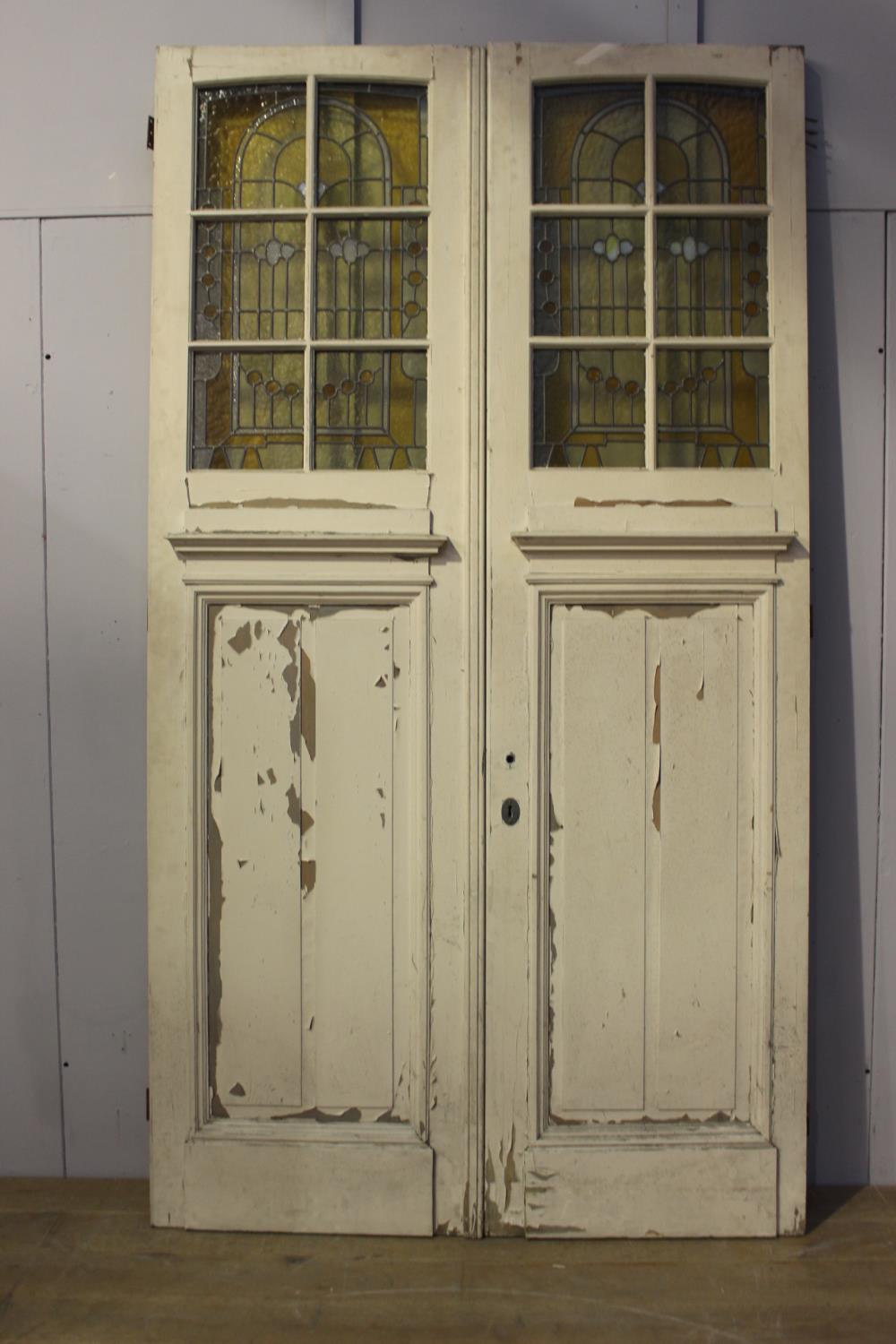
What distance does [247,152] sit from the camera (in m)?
2.32

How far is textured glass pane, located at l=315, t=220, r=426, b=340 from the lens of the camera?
2305mm

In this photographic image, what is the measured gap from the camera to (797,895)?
2.27 metres

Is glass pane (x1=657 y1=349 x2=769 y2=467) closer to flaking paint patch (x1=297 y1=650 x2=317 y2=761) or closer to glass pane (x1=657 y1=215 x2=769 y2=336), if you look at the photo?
glass pane (x1=657 y1=215 x2=769 y2=336)

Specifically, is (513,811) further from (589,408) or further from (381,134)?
(381,134)

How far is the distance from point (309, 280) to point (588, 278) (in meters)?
0.62

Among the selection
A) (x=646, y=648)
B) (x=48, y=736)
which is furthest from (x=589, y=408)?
(x=48, y=736)

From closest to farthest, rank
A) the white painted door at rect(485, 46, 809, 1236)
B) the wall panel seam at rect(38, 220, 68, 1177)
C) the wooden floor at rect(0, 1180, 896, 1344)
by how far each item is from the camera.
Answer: the wooden floor at rect(0, 1180, 896, 1344), the white painted door at rect(485, 46, 809, 1236), the wall panel seam at rect(38, 220, 68, 1177)

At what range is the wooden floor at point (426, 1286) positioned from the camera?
1.97 meters

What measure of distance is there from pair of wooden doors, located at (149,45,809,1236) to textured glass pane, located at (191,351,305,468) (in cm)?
3

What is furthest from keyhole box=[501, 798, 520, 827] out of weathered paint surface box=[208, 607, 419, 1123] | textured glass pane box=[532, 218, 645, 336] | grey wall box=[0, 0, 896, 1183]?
textured glass pane box=[532, 218, 645, 336]

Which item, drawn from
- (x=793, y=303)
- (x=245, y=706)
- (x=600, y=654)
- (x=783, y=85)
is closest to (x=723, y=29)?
(x=783, y=85)

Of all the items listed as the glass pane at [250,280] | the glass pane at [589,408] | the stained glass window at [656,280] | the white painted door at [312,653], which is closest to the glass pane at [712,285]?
the stained glass window at [656,280]

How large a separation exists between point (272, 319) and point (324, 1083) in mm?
1724

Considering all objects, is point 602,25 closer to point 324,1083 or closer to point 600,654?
point 600,654
